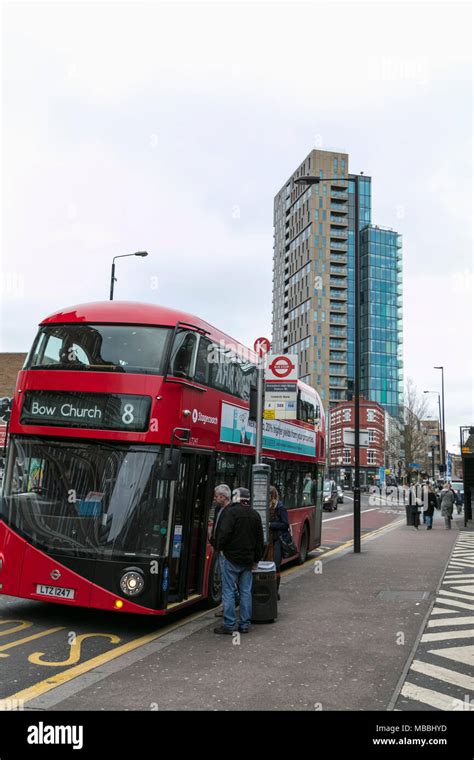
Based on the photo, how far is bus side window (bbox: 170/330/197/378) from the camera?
28.5 feet

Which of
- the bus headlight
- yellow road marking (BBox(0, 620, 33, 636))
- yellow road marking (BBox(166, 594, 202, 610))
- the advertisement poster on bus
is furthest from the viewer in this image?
the advertisement poster on bus

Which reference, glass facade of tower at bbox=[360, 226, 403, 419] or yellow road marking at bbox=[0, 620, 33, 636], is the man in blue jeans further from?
glass facade of tower at bbox=[360, 226, 403, 419]

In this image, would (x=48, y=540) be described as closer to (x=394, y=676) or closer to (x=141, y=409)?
(x=141, y=409)

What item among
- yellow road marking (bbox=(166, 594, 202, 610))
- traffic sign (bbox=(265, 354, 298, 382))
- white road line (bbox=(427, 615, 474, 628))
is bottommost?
white road line (bbox=(427, 615, 474, 628))

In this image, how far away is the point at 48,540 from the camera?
823 cm

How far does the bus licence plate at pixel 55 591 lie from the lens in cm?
804

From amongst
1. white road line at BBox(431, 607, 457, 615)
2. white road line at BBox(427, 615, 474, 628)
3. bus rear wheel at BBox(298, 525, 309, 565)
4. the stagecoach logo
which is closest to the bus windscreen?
the stagecoach logo

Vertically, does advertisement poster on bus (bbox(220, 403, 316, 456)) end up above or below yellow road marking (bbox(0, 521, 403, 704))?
above

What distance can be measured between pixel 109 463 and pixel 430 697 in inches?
165

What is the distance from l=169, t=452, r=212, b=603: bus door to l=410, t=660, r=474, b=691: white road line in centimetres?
303

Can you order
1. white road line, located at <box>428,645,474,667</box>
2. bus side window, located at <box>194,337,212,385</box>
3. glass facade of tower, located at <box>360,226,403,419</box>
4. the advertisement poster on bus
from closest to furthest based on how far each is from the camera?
1. white road line, located at <box>428,645,474,667</box>
2. bus side window, located at <box>194,337,212,385</box>
3. the advertisement poster on bus
4. glass facade of tower, located at <box>360,226,403,419</box>

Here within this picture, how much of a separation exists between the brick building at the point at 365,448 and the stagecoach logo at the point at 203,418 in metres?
105
